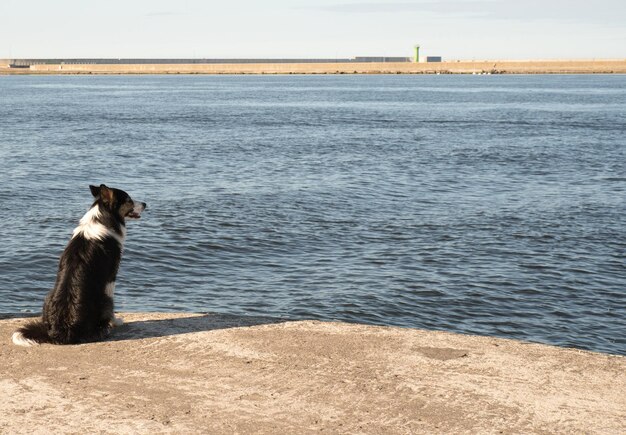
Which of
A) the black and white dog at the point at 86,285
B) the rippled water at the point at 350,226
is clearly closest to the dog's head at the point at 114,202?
the black and white dog at the point at 86,285

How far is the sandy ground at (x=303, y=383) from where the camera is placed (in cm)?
631

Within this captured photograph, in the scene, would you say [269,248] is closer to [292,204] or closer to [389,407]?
[292,204]

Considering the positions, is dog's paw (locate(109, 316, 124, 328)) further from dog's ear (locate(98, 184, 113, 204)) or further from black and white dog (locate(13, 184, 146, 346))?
dog's ear (locate(98, 184, 113, 204))

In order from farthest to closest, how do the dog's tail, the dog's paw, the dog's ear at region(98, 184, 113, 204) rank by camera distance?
the dog's paw
the dog's ear at region(98, 184, 113, 204)
the dog's tail

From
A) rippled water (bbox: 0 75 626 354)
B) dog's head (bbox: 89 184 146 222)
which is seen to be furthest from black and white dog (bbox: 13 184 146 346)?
rippled water (bbox: 0 75 626 354)

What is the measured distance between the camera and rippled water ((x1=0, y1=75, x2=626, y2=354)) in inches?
534

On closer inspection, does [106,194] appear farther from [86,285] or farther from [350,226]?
[350,226]

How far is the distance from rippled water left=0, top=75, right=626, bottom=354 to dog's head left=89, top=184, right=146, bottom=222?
4807mm

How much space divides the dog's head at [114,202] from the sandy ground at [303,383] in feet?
3.89

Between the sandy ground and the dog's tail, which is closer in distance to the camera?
the sandy ground

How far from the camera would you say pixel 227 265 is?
52.4 ft

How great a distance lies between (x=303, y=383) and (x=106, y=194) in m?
2.77

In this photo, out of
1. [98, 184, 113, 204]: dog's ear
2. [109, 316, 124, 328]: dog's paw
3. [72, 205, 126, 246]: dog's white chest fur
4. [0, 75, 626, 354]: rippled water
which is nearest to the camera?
[72, 205, 126, 246]: dog's white chest fur

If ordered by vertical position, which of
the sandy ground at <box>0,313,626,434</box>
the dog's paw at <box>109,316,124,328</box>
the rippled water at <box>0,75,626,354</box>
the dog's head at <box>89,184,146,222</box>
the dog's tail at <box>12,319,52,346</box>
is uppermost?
the dog's head at <box>89,184,146,222</box>
